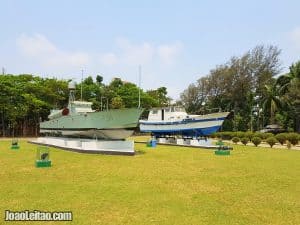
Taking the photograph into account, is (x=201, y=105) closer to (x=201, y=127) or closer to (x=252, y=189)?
(x=201, y=127)

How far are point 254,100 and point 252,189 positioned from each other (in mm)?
43880

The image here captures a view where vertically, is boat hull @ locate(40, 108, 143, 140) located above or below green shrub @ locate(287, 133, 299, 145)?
above

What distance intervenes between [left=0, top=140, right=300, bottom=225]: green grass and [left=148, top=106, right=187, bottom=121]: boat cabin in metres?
16.8

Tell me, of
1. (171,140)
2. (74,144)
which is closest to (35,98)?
(171,140)

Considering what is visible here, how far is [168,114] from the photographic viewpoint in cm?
3247

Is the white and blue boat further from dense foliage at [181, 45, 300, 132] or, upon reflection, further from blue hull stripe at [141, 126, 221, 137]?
dense foliage at [181, 45, 300, 132]

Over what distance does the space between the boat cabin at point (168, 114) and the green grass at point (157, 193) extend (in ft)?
55.2

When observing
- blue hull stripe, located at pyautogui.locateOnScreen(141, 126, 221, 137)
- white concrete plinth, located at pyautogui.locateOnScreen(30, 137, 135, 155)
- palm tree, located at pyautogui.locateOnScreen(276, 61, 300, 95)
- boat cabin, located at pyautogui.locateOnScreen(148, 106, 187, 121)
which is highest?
palm tree, located at pyautogui.locateOnScreen(276, 61, 300, 95)

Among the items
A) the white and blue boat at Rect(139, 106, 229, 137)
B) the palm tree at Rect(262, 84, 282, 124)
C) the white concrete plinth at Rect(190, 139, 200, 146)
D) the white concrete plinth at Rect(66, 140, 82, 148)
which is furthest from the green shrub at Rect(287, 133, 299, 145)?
the white concrete plinth at Rect(66, 140, 82, 148)

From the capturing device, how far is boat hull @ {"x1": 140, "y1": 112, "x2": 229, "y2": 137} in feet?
93.2

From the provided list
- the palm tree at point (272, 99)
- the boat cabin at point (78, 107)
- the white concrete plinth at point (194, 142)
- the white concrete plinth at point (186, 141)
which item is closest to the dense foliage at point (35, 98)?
the boat cabin at point (78, 107)

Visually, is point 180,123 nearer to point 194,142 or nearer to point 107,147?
point 194,142

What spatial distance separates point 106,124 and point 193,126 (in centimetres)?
1074

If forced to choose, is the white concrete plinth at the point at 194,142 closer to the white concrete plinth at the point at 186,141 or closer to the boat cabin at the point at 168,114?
the white concrete plinth at the point at 186,141
